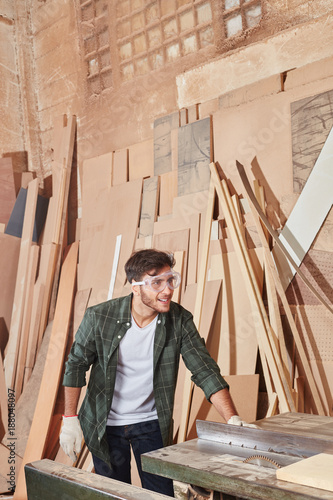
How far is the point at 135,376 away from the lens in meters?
2.31

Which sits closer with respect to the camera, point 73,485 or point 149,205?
point 73,485

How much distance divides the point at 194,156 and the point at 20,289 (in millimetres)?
1837


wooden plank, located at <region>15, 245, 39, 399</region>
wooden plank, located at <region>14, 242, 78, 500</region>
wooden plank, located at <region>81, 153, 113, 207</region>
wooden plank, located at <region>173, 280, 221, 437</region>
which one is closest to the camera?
wooden plank, located at <region>173, 280, 221, 437</region>

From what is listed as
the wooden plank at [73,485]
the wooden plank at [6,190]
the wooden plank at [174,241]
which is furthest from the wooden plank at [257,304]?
the wooden plank at [6,190]

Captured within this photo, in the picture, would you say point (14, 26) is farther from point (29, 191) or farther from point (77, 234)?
point (77, 234)

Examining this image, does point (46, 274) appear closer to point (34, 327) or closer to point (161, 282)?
point (34, 327)

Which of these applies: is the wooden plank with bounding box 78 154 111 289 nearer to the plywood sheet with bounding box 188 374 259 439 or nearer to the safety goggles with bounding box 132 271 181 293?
the plywood sheet with bounding box 188 374 259 439

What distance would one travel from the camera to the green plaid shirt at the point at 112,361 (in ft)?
7.34

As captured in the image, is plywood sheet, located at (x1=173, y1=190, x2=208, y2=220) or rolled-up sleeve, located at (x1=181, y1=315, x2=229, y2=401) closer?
rolled-up sleeve, located at (x1=181, y1=315, x2=229, y2=401)

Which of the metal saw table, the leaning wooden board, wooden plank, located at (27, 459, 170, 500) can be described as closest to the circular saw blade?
the metal saw table

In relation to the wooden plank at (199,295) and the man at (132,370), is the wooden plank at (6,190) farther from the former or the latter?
the man at (132,370)

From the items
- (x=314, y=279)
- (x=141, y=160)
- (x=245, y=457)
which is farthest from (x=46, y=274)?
(x=245, y=457)

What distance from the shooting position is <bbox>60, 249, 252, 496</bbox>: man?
225 cm

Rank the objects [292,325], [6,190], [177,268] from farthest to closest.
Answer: [6,190]
[177,268]
[292,325]
